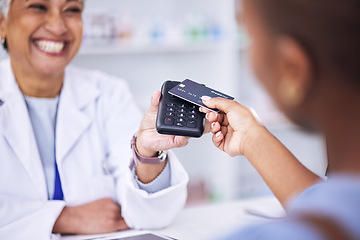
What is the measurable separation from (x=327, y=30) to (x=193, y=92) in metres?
0.53

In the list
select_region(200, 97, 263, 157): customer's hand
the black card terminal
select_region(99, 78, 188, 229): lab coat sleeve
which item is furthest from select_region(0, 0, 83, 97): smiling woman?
select_region(200, 97, 263, 157): customer's hand

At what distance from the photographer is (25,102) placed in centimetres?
130

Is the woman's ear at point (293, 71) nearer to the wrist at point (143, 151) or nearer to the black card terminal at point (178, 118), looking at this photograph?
the black card terminal at point (178, 118)

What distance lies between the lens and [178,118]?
3.19ft

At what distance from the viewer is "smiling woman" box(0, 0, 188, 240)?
1.08 m

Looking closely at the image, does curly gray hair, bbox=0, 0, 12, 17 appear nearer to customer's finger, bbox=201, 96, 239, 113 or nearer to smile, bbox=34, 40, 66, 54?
smile, bbox=34, 40, 66, 54

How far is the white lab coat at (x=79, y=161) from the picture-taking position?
3.48 ft

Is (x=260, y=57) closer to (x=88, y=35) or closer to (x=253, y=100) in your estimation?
(x=88, y=35)

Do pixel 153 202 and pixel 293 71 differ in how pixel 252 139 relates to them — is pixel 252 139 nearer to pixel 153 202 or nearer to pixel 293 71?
pixel 293 71

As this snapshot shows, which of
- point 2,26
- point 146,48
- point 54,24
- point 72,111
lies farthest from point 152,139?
point 146,48

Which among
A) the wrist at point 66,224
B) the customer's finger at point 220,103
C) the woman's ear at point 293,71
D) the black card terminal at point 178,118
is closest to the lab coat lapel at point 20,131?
the wrist at point 66,224

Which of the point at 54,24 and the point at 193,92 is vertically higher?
the point at 54,24

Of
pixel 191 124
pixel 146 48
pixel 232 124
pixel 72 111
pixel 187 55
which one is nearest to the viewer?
pixel 232 124

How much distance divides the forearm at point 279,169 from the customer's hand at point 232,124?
6 cm
